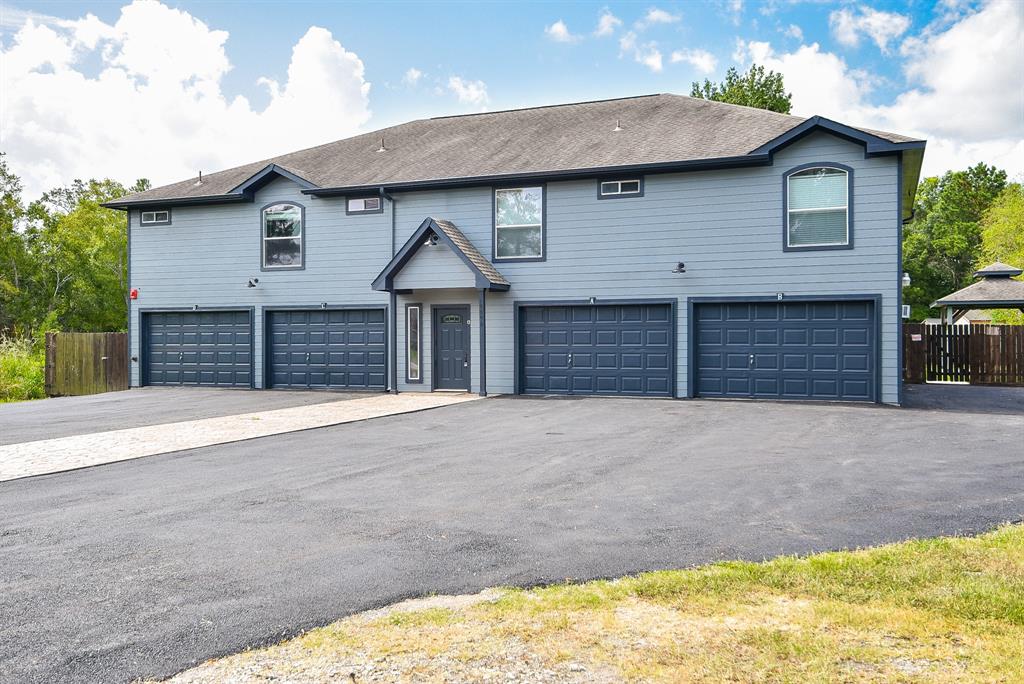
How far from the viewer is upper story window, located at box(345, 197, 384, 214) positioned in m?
18.4

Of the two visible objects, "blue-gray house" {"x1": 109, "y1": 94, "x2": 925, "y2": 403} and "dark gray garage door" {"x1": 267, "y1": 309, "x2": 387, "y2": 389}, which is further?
"dark gray garage door" {"x1": 267, "y1": 309, "x2": 387, "y2": 389}

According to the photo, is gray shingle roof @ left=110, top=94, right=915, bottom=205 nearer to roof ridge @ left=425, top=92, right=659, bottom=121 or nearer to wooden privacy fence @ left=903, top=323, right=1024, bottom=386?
roof ridge @ left=425, top=92, right=659, bottom=121

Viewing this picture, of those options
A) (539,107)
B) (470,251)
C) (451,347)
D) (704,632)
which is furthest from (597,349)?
(704,632)

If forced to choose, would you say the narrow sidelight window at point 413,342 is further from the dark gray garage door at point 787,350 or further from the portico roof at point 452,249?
the dark gray garage door at point 787,350

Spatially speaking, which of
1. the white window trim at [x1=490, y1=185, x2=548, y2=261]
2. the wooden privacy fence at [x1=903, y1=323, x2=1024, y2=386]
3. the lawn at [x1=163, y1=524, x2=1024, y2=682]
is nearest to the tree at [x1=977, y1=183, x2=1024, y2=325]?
the wooden privacy fence at [x1=903, y1=323, x2=1024, y2=386]

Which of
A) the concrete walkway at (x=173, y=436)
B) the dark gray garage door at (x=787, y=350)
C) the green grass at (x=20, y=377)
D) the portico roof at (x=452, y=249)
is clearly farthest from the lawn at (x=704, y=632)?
the green grass at (x=20, y=377)

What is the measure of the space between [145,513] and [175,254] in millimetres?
15619

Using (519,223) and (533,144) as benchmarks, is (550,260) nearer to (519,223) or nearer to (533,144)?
(519,223)

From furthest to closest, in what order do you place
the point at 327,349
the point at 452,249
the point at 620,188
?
1. the point at 327,349
2. the point at 452,249
3. the point at 620,188

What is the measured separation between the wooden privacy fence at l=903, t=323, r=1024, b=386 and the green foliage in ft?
114

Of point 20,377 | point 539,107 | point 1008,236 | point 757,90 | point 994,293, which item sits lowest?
point 20,377

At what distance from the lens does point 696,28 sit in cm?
2111

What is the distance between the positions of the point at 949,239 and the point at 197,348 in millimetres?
51908

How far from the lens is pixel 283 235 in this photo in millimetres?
19172
